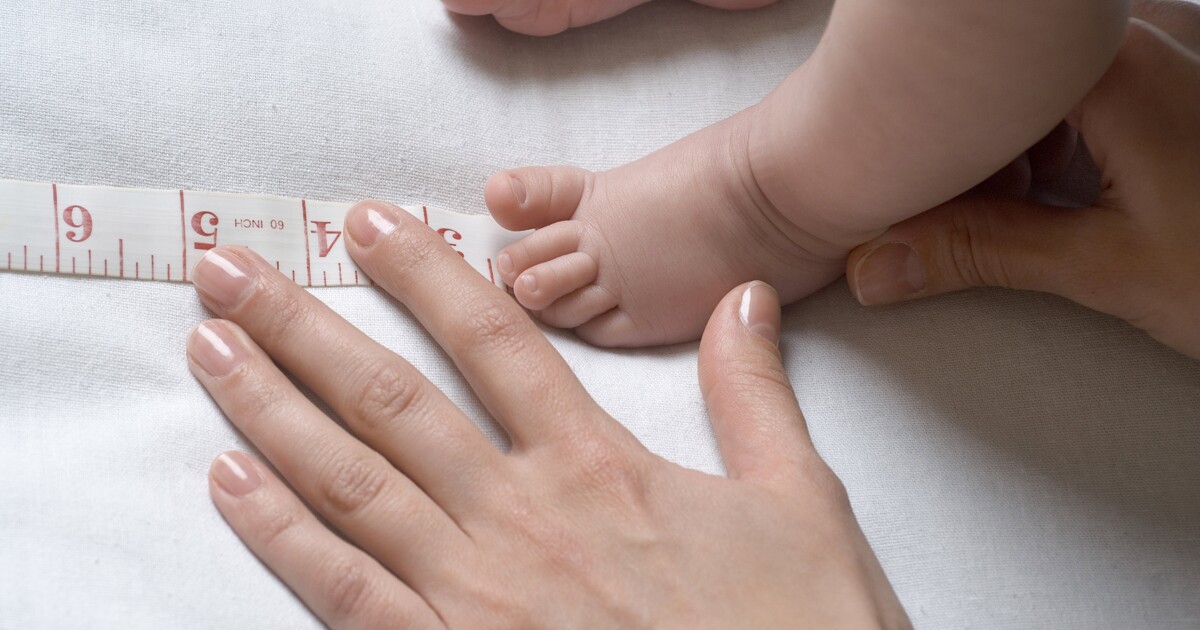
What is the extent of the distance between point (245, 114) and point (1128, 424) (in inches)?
36.6

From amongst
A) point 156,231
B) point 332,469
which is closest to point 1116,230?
point 332,469

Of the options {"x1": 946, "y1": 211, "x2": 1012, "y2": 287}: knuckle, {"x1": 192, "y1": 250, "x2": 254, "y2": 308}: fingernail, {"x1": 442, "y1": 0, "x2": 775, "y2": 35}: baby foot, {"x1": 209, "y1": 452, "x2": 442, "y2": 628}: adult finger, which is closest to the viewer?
{"x1": 209, "y1": 452, "x2": 442, "y2": 628}: adult finger

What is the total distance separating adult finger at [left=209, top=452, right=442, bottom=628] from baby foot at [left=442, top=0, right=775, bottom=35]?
0.56 metres

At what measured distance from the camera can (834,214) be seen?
2.80ft

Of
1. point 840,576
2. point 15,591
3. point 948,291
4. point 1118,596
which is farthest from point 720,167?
point 15,591

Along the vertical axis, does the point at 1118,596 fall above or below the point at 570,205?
below

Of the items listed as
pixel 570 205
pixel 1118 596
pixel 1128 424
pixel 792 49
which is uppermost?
pixel 792 49

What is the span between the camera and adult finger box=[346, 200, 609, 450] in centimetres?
74

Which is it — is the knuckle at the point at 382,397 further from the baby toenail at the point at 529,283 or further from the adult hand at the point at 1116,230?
the adult hand at the point at 1116,230

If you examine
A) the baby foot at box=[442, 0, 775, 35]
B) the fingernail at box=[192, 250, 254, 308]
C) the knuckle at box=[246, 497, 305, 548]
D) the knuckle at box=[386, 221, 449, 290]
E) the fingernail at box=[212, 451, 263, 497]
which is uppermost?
the baby foot at box=[442, 0, 775, 35]

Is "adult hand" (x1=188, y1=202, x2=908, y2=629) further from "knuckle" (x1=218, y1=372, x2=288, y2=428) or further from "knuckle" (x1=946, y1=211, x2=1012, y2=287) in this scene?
"knuckle" (x1=946, y1=211, x2=1012, y2=287)

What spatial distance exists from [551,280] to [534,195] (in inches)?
3.9

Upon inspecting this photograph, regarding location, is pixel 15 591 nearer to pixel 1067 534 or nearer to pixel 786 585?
pixel 786 585

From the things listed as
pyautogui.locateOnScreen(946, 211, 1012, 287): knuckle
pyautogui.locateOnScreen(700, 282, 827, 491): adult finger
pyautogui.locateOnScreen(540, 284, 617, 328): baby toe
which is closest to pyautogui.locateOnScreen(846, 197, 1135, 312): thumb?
pyautogui.locateOnScreen(946, 211, 1012, 287): knuckle
